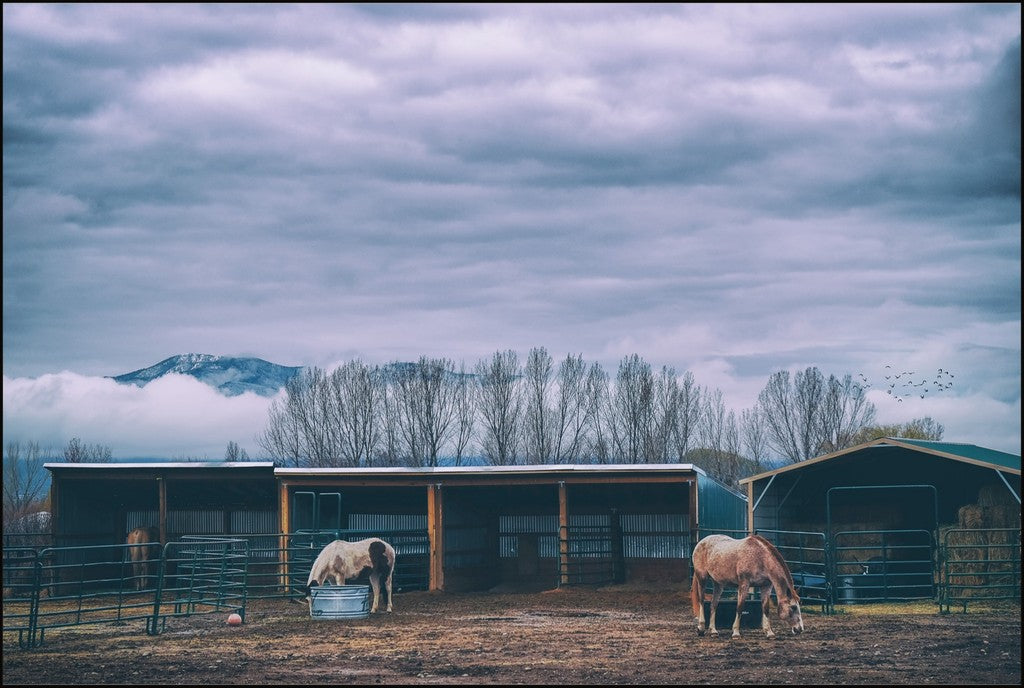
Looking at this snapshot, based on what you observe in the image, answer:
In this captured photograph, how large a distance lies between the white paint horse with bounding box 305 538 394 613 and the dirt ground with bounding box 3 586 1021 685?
64 centimetres

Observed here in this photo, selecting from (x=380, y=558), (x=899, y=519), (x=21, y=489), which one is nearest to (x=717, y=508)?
(x=899, y=519)

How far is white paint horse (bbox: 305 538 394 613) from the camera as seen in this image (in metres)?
17.5

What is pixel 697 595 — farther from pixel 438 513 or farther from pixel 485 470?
pixel 438 513

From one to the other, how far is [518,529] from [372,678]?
46.9 feet

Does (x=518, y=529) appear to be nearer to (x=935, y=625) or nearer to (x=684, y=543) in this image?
(x=684, y=543)

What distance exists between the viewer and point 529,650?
12.8 meters

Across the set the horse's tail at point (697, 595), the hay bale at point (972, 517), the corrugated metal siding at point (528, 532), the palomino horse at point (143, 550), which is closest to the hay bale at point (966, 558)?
the hay bale at point (972, 517)

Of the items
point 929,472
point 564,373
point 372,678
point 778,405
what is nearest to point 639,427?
point 564,373

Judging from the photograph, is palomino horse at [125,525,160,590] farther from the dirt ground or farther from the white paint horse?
the white paint horse

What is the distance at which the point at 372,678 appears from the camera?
10703 millimetres

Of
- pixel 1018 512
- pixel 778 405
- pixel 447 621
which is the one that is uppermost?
pixel 778 405

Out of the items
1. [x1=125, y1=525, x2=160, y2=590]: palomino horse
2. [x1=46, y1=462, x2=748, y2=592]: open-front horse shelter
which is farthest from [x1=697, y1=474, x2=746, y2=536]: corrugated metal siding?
[x1=125, y1=525, x2=160, y2=590]: palomino horse

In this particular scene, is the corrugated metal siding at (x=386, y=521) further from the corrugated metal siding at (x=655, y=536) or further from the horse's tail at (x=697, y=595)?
the horse's tail at (x=697, y=595)

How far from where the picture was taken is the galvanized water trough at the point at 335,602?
16719 millimetres
